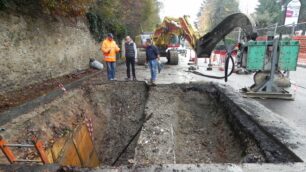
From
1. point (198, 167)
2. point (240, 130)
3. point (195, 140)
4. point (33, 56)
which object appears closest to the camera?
point (198, 167)

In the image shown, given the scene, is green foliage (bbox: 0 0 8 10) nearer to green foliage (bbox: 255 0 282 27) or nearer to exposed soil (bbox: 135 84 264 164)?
exposed soil (bbox: 135 84 264 164)

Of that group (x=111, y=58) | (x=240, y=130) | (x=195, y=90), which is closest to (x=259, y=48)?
(x=195, y=90)

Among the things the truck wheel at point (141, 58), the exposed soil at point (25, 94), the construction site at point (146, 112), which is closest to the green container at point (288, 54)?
the construction site at point (146, 112)

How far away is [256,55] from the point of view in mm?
7148

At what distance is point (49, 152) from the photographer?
13.0 feet

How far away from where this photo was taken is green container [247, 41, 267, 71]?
278 inches

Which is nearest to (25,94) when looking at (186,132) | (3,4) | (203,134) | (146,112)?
(3,4)

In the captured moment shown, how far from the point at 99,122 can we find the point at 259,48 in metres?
5.33

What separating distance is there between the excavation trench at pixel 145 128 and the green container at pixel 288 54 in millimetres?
2229

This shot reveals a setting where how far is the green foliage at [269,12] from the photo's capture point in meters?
39.9

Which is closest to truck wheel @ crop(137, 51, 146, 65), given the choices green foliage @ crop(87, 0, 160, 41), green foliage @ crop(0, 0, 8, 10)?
green foliage @ crop(87, 0, 160, 41)

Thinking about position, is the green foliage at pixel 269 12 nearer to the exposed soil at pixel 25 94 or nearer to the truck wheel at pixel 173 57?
the truck wheel at pixel 173 57

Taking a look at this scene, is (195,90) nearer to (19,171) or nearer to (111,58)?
(111,58)

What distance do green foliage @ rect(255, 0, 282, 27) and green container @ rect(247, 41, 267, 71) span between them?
35536 mm
